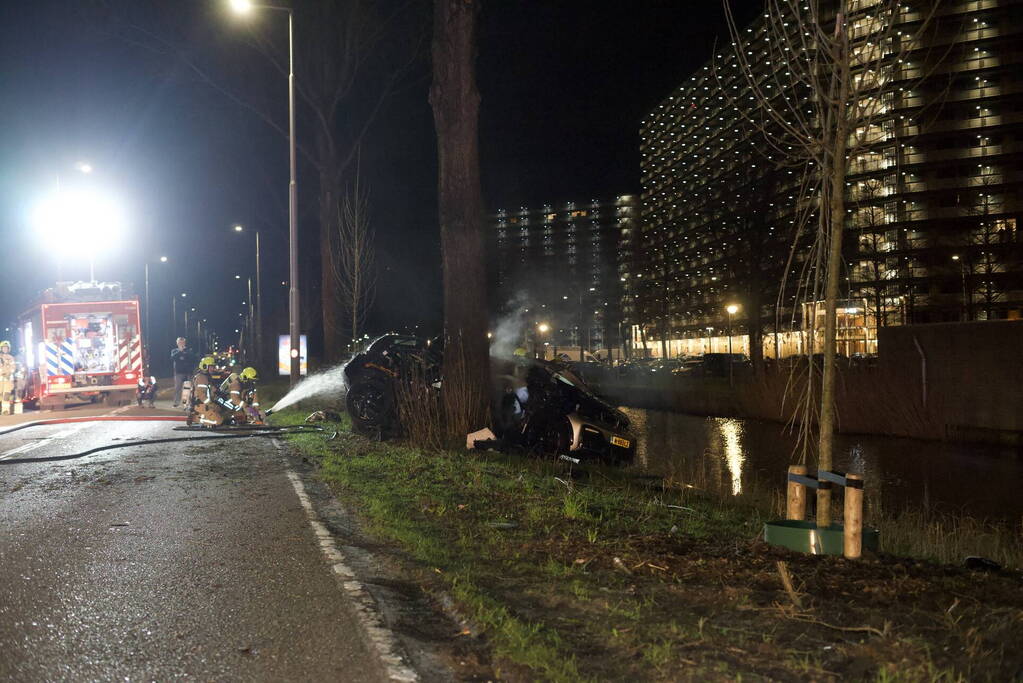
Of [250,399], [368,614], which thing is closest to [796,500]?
[368,614]

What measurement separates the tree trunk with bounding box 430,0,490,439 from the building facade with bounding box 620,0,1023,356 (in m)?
4.06

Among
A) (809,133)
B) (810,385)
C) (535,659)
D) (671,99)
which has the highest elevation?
(671,99)

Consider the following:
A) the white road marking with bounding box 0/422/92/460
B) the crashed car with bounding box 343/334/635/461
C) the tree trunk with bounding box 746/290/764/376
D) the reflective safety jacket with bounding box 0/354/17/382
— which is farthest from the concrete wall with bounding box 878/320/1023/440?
the reflective safety jacket with bounding box 0/354/17/382

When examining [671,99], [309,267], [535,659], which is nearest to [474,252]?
[535,659]

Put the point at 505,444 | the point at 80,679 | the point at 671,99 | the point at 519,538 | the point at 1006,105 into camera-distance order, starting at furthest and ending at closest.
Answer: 1. the point at 671,99
2. the point at 1006,105
3. the point at 505,444
4. the point at 519,538
5. the point at 80,679

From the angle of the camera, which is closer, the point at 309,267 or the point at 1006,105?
the point at 309,267

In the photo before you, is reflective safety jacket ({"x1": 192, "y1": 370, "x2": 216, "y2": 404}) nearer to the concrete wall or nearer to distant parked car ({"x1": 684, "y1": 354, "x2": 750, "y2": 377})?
the concrete wall

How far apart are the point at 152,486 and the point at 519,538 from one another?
5322 mm

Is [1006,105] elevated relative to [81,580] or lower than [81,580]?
elevated

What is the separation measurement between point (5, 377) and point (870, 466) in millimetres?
20698

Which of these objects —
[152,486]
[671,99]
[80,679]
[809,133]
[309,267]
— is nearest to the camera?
[80,679]

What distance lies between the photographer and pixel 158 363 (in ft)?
276

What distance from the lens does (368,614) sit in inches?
208

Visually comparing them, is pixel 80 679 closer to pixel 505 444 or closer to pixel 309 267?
pixel 505 444
